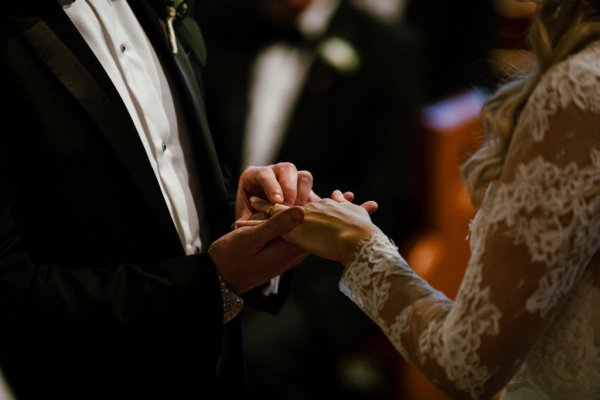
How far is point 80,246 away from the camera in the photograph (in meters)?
1.87

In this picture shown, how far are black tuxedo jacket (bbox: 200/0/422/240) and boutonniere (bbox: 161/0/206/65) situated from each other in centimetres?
84

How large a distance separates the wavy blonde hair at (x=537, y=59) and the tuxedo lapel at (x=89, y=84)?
642 millimetres

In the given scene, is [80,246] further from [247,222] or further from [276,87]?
[276,87]

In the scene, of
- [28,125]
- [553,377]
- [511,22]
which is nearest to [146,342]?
[28,125]

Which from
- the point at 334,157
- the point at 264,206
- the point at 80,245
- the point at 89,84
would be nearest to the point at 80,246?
the point at 80,245

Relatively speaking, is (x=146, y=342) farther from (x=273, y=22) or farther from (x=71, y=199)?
(x=273, y=22)

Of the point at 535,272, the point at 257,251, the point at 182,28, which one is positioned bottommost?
the point at 257,251

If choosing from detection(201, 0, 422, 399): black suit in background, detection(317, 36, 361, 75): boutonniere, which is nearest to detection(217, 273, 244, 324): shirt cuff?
detection(201, 0, 422, 399): black suit in background

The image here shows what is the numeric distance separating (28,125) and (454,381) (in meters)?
0.90

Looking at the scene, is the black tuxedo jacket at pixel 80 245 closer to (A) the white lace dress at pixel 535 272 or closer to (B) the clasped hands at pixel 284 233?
(B) the clasped hands at pixel 284 233

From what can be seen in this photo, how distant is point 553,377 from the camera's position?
5.46 ft

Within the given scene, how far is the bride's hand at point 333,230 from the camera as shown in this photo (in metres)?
1.78

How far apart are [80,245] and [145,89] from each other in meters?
0.36

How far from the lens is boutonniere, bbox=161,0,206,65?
216 cm
